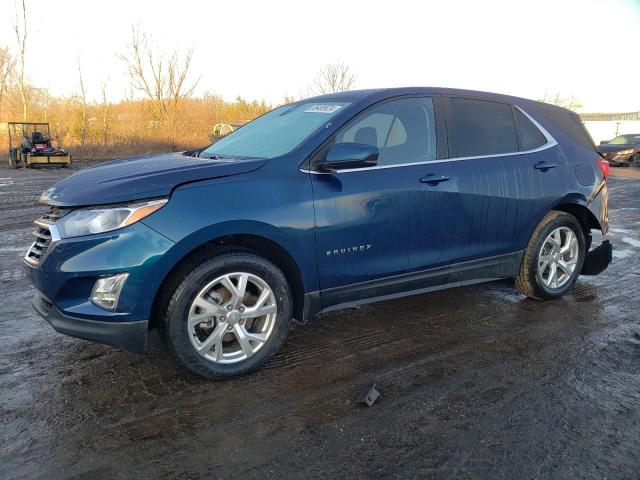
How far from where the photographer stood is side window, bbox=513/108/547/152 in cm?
442

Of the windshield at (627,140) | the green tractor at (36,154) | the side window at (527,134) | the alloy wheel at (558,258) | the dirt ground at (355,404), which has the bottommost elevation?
the dirt ground at (355,404)

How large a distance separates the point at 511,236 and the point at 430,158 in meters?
1.07

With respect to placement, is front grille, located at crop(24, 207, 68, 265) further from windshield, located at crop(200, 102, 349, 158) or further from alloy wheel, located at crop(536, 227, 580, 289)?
alloy wheel, located at crop(536, 227, 580, 289)

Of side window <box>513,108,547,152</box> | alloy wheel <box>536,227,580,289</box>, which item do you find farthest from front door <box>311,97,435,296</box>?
alloy wheel <box>536,227,580,289</box>

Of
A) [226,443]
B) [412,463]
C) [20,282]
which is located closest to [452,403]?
[412,463]

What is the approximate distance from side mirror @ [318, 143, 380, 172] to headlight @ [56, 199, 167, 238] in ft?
3.61

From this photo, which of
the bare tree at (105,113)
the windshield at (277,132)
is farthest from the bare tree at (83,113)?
the windshield at (277,132)

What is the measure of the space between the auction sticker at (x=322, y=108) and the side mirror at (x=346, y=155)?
488 mm

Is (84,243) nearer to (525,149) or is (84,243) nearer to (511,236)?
(511,236)

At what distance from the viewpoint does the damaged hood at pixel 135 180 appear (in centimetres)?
288

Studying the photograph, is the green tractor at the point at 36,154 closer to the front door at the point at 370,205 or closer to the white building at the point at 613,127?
the front door at the point at 370,205

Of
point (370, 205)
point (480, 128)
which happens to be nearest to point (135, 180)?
point (370, 205)

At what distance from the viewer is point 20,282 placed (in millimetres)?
5047

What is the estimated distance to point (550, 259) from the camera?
4602 millimetres
